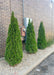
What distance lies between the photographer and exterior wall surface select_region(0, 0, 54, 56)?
460 centimetres

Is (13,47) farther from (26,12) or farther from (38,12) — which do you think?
(38,12)

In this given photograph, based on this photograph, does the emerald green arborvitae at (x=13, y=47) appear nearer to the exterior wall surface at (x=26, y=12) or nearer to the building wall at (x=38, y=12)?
the exterior wall surface at (x=26, y=12)

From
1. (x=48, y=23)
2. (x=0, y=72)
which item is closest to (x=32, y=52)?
(x=0, y=72)

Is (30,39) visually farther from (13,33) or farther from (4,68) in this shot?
(4,68)

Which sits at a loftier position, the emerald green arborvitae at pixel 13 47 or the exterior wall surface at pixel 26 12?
the exterior wall surface at pixel 26 12

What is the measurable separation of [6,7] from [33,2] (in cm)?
306

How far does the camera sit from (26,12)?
6.18 meters

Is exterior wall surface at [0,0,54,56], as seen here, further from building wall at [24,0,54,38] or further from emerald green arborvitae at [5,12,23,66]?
emerald green arborvitae at [5,12,23,66]

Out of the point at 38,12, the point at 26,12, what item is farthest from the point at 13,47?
the point at 38,12

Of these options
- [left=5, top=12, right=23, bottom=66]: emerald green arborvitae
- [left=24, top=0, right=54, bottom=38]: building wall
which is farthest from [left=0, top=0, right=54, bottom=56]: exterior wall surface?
[left=5, top=12, right=23, bottom=66]: emerald green arborvitae

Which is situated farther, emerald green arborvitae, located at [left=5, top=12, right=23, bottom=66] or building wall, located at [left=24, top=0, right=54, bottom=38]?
building wall, located at [left=24, top=0, right=54, bottom=38]

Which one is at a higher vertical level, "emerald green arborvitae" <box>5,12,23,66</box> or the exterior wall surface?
the exterior wall surface

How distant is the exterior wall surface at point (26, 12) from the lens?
460 centimetres

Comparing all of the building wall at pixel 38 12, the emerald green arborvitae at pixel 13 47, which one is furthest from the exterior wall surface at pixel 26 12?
the emerald green arborvitae at pixel 13 47
